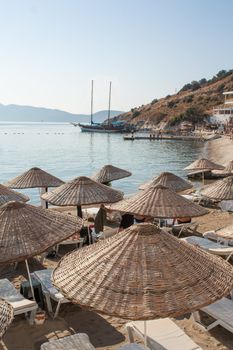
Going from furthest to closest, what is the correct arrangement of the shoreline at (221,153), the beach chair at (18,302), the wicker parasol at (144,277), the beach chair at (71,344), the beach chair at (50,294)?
the shoreline at (221,153), the beach chair at (50,294), the beach chair at (18,302), the beach chair at (71,344), the wicker parasol at (144,277)

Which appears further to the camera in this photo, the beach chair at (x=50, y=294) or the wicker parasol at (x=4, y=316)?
the beach chair at (x=50, y=294)

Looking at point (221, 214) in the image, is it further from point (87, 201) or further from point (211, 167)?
point (87, 201)

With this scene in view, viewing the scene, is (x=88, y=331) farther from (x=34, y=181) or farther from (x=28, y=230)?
(x=34, y=181)

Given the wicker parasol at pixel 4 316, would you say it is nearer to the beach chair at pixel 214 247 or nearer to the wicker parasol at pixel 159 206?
the wicker parasol at pixel 159 206

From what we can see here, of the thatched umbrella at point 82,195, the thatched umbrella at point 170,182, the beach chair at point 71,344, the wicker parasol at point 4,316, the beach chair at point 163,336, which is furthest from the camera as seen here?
the thatched umbrella at point 170,182

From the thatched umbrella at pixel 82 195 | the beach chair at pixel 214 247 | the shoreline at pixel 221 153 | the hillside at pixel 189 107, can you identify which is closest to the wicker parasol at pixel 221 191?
the beach chair at pixel 214 247

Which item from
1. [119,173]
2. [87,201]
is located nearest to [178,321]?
[87,201]

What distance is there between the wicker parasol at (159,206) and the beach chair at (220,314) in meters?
2.26

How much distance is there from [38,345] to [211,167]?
49.7ft

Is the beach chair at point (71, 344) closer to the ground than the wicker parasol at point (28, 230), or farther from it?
closer to the ground

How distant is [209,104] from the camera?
11312cm

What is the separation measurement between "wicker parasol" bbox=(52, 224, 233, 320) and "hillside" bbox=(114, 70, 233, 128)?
10028cm

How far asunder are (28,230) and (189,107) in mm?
108147

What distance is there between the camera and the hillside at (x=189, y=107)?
103 m
